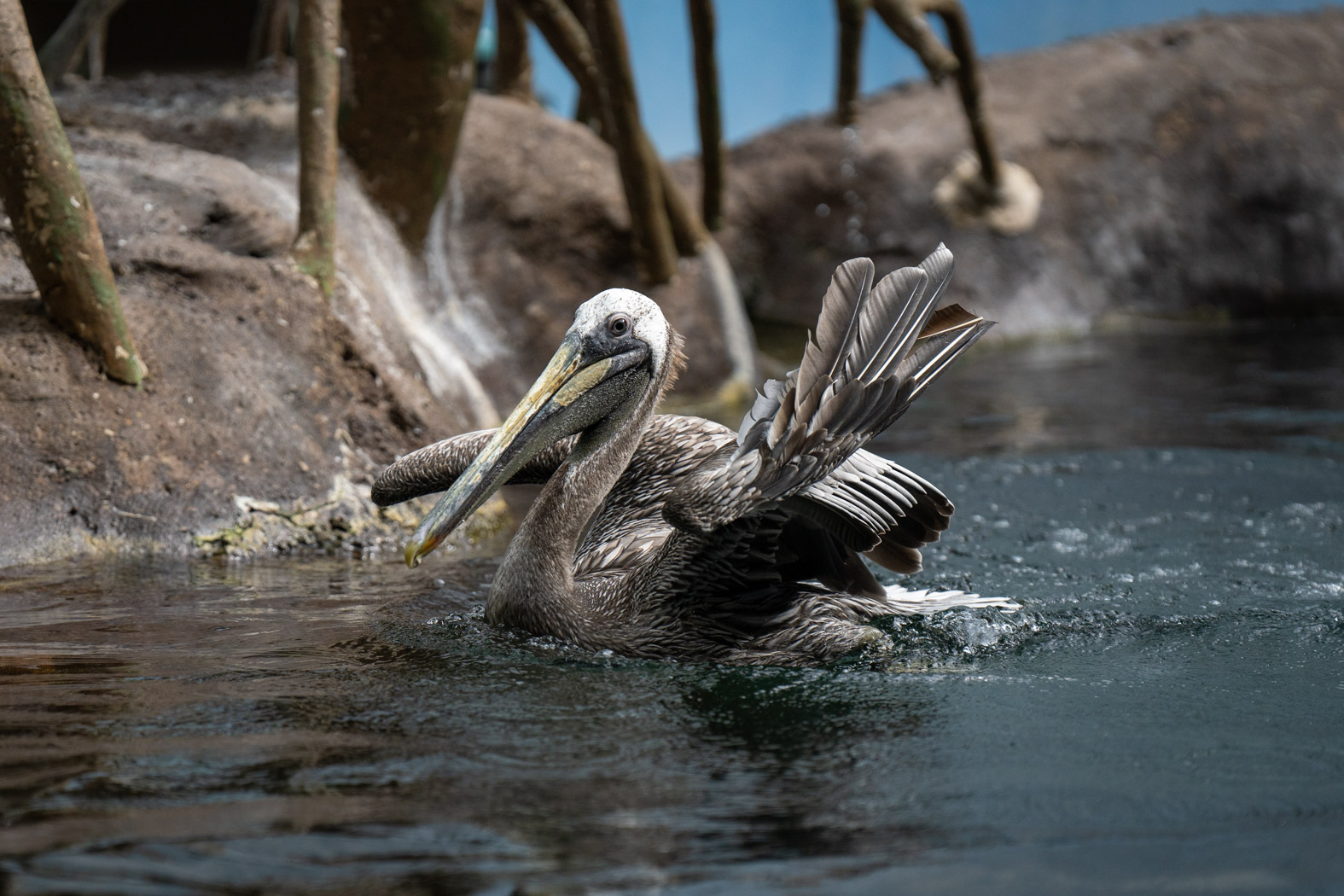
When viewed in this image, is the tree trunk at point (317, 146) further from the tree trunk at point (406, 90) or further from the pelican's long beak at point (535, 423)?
the pelican's long beak at point (535, 423)

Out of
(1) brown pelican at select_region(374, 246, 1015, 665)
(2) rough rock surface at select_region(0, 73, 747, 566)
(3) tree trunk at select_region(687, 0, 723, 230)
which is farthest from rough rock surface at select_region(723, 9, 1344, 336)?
(1) brown pelican at select_region(374, 246, 1015, 665)

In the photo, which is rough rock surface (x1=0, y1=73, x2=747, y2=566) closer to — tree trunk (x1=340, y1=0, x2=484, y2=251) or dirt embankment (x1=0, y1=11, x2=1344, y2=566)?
dirt embankment (x1=0, y1=11, x2=1344, y2=566)

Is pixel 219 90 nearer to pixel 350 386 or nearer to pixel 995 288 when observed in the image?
pixel 350 386

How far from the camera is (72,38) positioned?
6887mm

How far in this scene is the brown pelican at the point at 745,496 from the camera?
314 cm

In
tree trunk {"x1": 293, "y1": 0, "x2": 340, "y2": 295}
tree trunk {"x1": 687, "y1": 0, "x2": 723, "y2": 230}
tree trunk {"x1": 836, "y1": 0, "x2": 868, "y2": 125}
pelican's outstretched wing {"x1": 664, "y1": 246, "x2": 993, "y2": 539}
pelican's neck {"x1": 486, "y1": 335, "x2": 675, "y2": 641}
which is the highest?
tree trunk {"x1": 836, "y1": 0, "x2": 868, "y2": 125}

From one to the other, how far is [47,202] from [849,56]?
6.92 m

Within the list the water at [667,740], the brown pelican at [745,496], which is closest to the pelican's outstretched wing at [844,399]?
the brown pelican at [745,496]

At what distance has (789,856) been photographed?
7.07 feet

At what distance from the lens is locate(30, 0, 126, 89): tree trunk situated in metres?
6.82

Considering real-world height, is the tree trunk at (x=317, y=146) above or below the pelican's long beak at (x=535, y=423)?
above

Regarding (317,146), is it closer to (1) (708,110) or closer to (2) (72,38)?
(2) (72,38)

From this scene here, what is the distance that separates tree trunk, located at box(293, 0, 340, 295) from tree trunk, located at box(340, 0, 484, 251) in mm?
958

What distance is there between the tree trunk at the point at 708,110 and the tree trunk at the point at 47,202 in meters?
5.39
